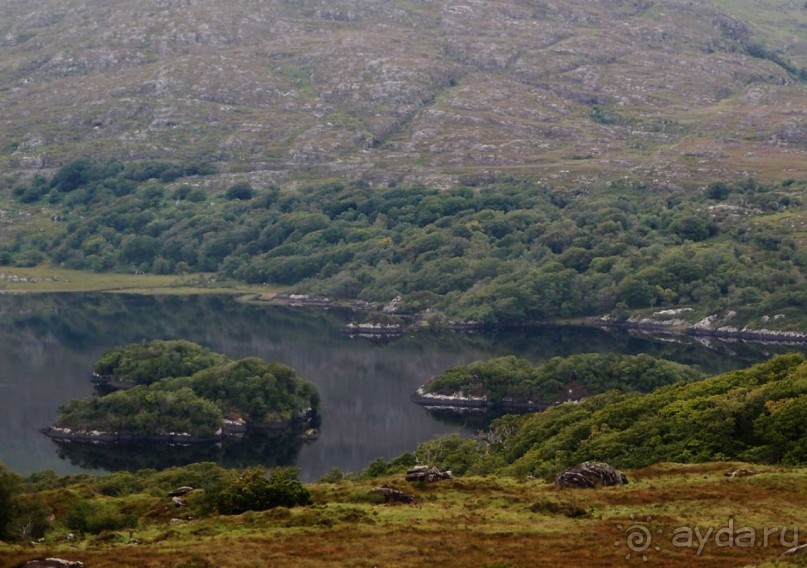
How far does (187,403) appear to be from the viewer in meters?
125

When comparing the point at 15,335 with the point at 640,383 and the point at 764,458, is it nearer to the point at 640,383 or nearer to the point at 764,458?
the point at 640,383

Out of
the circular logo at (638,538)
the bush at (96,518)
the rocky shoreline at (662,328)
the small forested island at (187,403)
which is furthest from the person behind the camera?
the rocky shoreline at (662,328)

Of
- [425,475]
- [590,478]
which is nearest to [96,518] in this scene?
[425,475]

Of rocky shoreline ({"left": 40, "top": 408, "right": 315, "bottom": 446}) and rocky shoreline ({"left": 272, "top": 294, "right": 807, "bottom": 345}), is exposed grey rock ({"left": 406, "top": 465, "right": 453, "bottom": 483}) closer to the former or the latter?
rocky shoreline ({"left": 40, "top": 408, "right": 315, "bottom": 446})

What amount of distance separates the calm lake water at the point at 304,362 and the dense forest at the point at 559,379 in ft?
23.8

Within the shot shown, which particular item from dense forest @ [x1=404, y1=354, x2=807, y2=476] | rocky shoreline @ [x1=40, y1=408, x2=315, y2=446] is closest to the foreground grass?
dense forest @ [x1=404, y1=354, x2=807, y2=476]

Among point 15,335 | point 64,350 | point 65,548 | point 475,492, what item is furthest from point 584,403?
point 15,335

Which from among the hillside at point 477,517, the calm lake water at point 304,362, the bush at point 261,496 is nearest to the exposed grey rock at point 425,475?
the hillside at point 477,517

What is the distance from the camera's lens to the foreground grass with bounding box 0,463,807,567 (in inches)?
1785

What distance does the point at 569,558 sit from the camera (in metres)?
45.4

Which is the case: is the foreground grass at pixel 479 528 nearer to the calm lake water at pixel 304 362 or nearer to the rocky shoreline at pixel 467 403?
the calm lake water at pixel 304 362

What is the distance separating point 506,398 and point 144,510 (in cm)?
8304

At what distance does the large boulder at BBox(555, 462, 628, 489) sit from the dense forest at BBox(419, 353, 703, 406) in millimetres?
75299

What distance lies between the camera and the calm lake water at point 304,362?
381 feet
